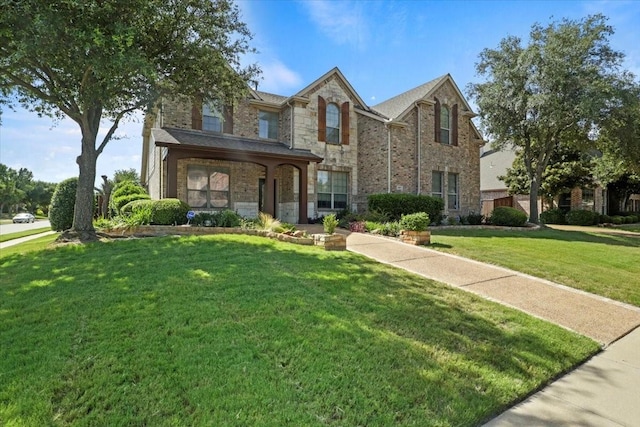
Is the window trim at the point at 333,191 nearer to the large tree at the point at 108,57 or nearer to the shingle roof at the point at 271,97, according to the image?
the shingle roof at the point at 271,97

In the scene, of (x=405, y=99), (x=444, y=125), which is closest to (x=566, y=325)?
(x=444, y=125)

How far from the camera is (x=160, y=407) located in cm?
239

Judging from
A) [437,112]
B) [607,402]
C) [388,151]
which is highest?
[437,112]

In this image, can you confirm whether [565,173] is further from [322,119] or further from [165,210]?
[165,210]

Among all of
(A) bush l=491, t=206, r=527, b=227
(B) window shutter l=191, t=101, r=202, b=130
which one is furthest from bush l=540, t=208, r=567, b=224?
(B) window shutter l=191, t=101, r=202, b=130

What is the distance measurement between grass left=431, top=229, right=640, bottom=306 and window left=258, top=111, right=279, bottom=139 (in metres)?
9.95

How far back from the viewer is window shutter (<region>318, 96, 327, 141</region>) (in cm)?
1705

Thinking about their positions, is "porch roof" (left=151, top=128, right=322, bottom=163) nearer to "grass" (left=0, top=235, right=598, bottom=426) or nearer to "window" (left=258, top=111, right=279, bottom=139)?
"window" (left=258, top=111, right=279, bottom=139)

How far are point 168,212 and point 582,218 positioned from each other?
86.7 feet

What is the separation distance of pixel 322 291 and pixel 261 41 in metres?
10.4

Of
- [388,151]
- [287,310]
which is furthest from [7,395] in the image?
[388,151]

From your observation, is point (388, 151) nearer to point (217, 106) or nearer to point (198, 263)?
point (217, 106)

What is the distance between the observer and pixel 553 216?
24984 millimetres

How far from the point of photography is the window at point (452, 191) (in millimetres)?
19617
